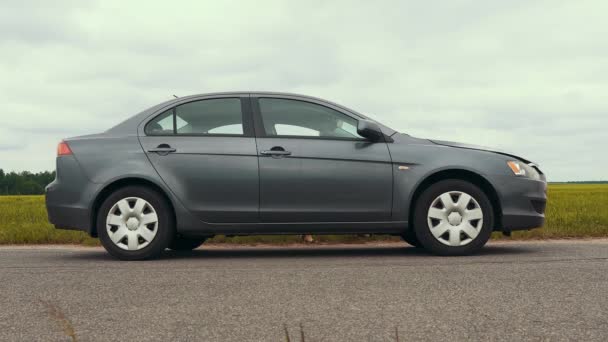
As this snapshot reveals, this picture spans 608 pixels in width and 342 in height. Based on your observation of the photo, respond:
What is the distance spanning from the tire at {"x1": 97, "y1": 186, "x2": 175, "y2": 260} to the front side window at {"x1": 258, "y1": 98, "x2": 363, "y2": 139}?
135 cm

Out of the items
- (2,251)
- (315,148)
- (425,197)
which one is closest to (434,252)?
(425,197)

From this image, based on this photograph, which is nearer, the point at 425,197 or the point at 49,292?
the point at 49,292

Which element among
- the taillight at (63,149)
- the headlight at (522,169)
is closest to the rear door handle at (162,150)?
the taillight at (63,149)

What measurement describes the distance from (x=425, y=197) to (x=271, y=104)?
1821mm

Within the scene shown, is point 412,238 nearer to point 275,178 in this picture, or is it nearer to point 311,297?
point 275,178

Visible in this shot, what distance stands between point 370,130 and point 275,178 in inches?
40.9

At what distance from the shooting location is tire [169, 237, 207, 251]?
301 inches

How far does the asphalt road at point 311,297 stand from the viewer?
3.35 meters

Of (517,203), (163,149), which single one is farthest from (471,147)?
(163,149)

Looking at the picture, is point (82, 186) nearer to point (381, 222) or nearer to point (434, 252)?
point (381, 222)

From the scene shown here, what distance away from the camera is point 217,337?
3.22 m

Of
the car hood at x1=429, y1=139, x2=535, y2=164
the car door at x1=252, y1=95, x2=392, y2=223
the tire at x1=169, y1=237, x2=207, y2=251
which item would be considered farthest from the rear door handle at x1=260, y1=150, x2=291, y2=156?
the tire at x1=169, y1=237, x2=207, y2=251

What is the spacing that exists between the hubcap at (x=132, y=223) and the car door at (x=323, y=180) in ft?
3.60

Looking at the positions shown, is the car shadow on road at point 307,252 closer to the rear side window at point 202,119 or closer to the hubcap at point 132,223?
the hubcap at point 132,223
